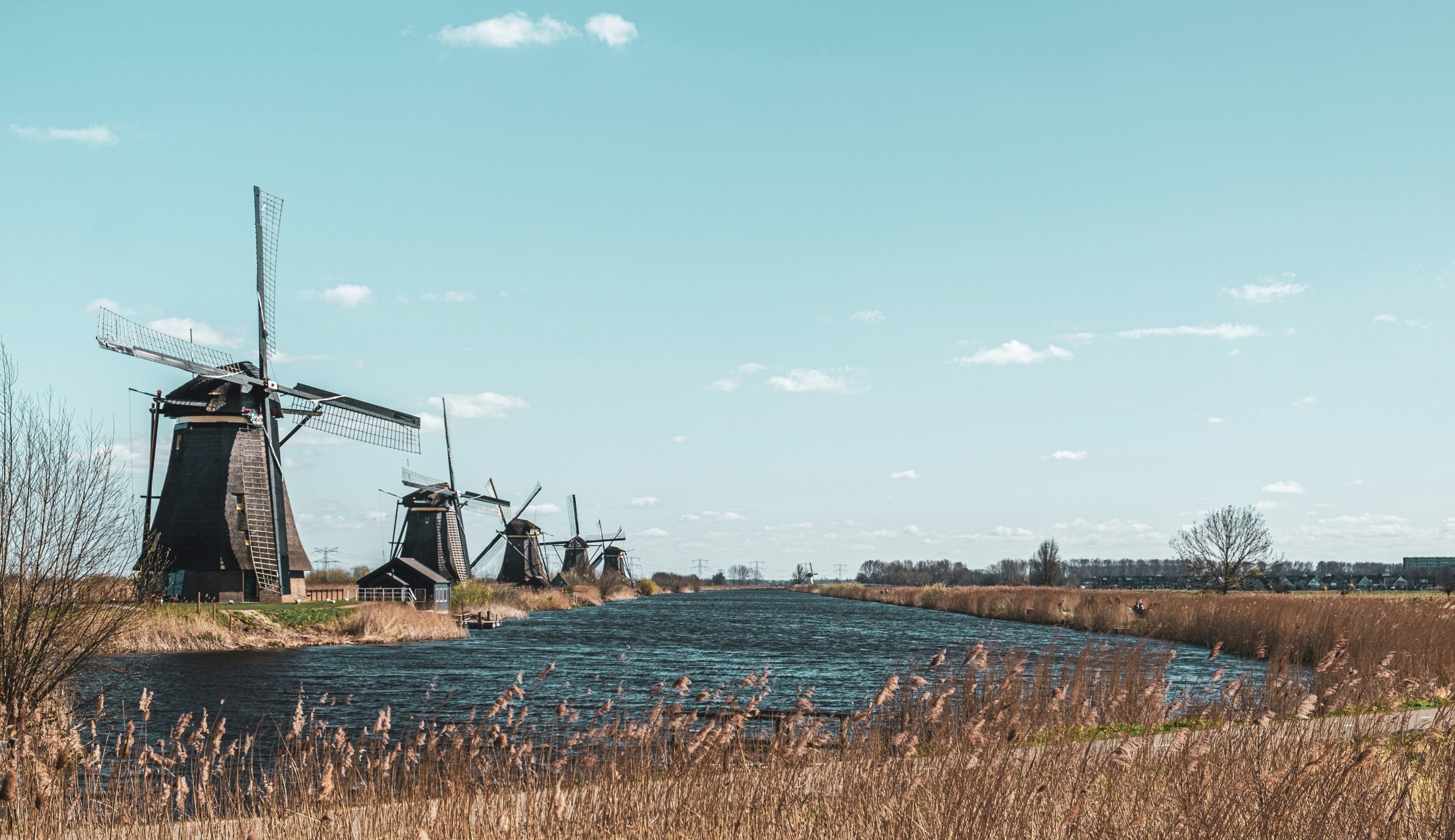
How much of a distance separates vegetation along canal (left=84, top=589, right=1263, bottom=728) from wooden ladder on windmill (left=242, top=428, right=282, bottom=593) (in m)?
5.29

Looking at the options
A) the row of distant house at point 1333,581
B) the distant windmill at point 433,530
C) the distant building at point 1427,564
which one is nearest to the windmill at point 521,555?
the distant windmill at point 433,530

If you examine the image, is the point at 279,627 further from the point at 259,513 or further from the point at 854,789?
the point at 854,789

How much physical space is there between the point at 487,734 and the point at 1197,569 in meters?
52.3

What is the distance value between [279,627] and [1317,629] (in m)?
28.7

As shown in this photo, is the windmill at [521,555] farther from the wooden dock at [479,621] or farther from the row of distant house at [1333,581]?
the row of distant house at [1333,581]

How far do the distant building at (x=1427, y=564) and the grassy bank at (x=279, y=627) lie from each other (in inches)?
6714

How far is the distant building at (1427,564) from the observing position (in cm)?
16700

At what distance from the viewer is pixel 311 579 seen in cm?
6862

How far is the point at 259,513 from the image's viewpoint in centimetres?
3634

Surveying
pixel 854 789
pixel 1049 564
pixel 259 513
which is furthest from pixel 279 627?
pixel 1049 564

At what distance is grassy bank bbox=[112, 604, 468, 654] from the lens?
1164 inches

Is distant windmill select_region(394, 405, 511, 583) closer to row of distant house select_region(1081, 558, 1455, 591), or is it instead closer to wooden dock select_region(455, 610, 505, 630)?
wooden dock select_region(455, 610, 505, 630)

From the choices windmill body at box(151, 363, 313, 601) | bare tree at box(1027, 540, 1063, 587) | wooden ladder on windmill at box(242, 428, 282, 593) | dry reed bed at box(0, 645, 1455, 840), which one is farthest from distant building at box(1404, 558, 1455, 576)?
dry reed bed at box(0, 645, 1455, 840)

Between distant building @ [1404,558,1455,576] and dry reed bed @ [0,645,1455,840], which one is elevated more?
dry reed bed @ [0,645,1455,840]
